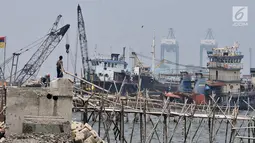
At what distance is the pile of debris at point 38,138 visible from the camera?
48.1 feet

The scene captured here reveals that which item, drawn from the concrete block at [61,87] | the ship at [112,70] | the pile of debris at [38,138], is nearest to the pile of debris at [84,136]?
the pile of debris at [38,138]

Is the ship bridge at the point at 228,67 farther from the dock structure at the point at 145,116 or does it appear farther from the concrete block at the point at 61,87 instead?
the concrete block at the point at 61,87

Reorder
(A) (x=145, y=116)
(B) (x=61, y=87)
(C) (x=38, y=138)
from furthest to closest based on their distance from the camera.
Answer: (A) (x=145, y=116)
(B) (x=61, y=87)
(C) (x=38, y=138)

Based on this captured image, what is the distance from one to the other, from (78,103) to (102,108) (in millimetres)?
3681

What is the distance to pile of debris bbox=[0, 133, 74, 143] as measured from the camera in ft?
48.1

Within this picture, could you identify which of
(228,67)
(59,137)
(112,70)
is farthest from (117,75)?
(59,137)

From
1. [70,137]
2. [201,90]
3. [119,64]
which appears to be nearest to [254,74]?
[201,90]

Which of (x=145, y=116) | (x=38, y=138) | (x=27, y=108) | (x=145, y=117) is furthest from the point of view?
(x=145, y=117)

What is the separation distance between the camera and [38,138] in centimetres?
1494

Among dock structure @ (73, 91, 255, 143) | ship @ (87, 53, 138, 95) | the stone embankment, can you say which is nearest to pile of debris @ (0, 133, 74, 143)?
the stone embankment

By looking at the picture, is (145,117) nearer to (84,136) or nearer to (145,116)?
(145,116)

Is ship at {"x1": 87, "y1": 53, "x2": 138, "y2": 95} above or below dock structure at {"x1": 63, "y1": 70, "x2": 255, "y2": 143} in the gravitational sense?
above

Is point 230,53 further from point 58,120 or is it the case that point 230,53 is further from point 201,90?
point 58,120

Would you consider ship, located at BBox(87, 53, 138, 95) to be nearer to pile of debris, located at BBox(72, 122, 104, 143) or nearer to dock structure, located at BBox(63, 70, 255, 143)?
dock structure, located at BBox(63, 70, 255, 143)
